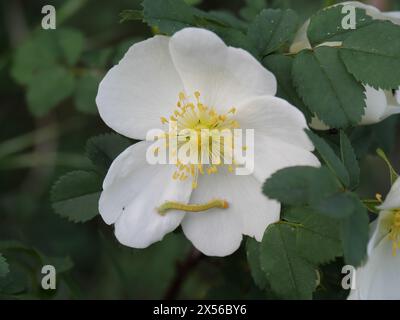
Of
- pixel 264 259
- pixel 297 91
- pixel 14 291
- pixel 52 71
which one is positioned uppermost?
pixel 297 91

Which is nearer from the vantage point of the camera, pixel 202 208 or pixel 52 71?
pixel 202 208

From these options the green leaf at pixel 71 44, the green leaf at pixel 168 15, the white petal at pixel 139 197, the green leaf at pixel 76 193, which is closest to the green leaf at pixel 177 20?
the green leaf at pixel 168 15

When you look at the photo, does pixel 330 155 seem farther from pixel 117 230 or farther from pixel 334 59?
pixel 117 230

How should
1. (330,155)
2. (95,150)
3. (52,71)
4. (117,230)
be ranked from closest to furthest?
(330,155), (117,230), (95,150), (52,71)

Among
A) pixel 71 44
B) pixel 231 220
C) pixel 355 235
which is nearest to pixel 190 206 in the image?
pixel 231 220

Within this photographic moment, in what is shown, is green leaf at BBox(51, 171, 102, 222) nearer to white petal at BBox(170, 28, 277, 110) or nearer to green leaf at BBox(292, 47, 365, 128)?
white petal at BBox(170, 28, 277, 110)

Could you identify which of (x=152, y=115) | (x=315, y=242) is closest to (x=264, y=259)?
(x=315, y=242)

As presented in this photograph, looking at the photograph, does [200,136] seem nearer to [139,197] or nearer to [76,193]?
[139,197]
